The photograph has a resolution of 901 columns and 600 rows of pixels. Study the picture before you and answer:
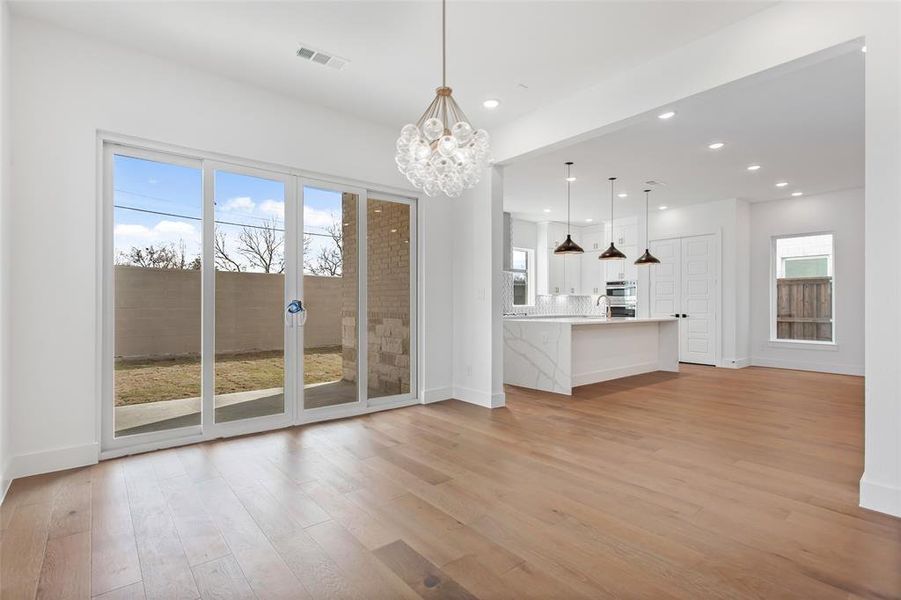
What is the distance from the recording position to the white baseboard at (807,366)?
23.1 ft

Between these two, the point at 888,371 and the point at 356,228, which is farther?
the point at 356,228

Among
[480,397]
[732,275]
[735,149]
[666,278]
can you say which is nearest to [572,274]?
[666,278]

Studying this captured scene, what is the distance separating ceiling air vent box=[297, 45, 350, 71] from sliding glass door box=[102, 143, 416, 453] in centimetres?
103

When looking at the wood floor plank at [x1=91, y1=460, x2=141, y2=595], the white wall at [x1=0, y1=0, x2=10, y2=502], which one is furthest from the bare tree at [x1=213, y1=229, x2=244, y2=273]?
the wood floor plank at [x1=91, y1=460, x2=141, y2=595]

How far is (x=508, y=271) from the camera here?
8.91m

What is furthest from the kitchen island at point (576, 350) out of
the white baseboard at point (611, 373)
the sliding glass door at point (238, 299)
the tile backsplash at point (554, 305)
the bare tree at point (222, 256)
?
the bare tree at point (222, 256)

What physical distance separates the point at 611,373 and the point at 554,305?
11.8ft

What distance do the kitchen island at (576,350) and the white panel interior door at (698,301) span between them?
1.39 meters

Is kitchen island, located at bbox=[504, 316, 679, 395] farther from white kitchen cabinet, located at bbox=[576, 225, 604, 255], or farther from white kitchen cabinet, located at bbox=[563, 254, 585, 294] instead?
white kitchen cabinet, located at bbox=[576, 225, 604, 255]

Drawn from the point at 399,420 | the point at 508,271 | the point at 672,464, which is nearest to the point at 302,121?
the point at 399,420

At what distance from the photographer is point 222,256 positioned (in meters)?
3.75

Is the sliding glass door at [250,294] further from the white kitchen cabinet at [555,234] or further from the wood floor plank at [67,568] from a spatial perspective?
the white kitchen cabinet at [555,234]

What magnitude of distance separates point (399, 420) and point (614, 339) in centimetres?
364

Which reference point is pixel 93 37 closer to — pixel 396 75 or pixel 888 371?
pixel 396 75
